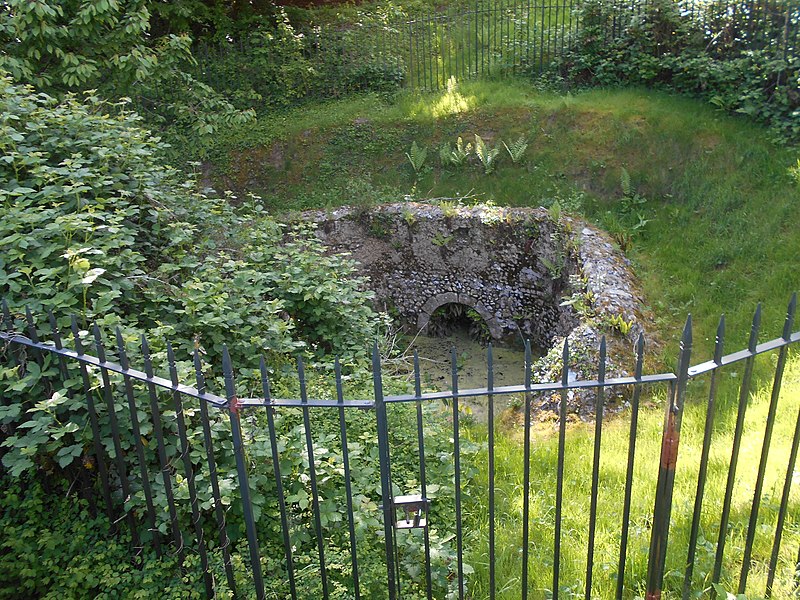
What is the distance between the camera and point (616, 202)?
10.8 m

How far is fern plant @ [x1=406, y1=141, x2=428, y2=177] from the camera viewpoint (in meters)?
12.3

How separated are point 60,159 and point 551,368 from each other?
5543mm

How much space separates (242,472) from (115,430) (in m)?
0.90

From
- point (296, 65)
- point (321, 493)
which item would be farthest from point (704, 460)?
point (296, 65)

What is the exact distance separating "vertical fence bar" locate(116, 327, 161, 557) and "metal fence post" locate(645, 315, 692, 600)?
2736 mm

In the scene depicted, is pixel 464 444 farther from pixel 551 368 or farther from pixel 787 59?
pixel 787 59

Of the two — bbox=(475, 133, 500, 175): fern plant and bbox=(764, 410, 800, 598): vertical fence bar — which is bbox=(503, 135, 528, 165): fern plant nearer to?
bbox=(475, 133, 500, 175): fern plant

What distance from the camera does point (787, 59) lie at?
10.2 meters

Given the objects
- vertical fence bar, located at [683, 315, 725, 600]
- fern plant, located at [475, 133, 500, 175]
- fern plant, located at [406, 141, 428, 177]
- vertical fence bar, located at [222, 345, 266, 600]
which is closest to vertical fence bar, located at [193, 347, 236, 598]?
vertical fence bar, located at [222, 345, 266, 600]

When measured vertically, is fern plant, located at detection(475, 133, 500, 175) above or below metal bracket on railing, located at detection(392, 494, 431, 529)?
above

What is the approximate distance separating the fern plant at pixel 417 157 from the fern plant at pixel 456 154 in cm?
35

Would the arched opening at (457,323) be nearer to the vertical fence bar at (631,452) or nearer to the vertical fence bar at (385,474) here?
the vertical fence bar at (631,452)

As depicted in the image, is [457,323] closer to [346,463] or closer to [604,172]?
[604,172]

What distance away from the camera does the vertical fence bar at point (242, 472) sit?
9.57 feet
